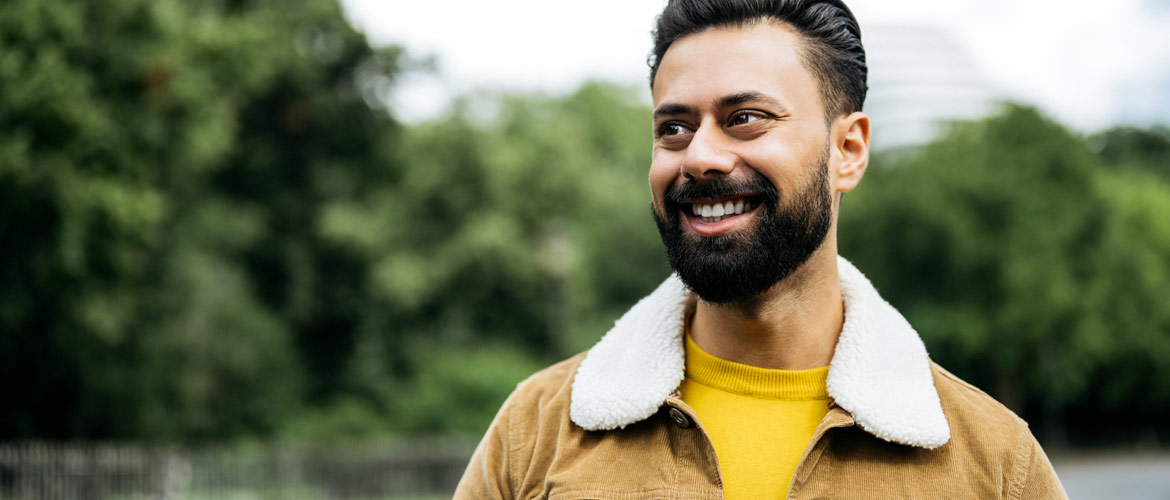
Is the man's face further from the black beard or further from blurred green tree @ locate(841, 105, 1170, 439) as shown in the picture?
blurred green tree @ locate(841, 105, 1170, 439)

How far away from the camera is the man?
7.49 ft

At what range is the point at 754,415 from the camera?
94.4 inches

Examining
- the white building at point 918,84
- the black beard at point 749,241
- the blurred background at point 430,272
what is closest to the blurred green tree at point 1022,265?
the blurred background at point 430,272

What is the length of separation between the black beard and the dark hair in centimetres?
20

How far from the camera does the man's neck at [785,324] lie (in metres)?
2.45

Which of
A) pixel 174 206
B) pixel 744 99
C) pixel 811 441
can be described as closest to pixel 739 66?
pixel 744 99

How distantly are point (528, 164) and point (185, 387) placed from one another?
1327 centimetres

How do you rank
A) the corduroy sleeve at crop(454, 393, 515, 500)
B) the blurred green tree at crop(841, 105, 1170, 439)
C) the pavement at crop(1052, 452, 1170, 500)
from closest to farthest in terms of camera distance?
the corduroy sleeve at crop(454, 393, 515, 500) < the pavement at crop(1052, 452, 1170, 500) < the blurred green tree at crop(841, 105, 1170, 439)

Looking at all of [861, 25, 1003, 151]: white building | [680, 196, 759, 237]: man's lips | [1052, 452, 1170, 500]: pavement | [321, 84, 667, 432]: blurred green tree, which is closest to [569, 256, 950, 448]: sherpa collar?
[680, 196, 759, 237]: man's lips

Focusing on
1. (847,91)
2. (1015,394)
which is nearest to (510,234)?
(1015,394)

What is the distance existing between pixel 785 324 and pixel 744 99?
0.53 metres

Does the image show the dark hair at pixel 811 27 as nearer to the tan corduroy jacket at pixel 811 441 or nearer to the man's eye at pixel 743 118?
the man's eye at pixel 743 118

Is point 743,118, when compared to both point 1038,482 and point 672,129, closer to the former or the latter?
point 672,129

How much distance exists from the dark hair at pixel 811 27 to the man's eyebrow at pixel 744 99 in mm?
165
